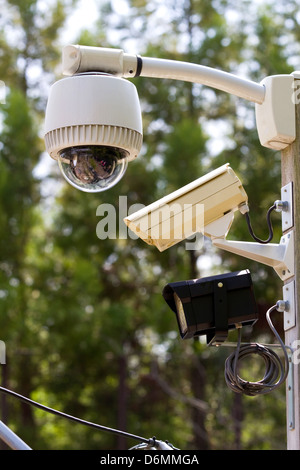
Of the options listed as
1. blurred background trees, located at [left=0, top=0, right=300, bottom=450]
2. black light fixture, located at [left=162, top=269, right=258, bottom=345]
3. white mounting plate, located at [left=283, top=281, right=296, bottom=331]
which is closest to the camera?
black light fixture, located at [left=162, top=269, right=258, bottom=345]

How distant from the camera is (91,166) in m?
2.16

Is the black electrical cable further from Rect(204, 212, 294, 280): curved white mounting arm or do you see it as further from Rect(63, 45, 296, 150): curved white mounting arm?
Rect(63, 45, 296, 150): curved white mounting arm

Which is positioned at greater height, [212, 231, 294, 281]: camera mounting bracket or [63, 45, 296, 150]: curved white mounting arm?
[63, 45, 296, 150]: curved white mounting arm

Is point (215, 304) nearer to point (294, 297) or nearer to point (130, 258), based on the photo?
point (294, 297)

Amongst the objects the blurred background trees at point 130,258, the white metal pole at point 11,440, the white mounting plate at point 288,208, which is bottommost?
the white metal pole at point 11,440

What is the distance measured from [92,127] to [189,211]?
1.05 ft

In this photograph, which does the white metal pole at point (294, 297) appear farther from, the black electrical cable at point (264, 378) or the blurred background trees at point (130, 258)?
the blurred background trees at point (130, 258)

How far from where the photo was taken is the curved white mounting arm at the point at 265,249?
7.31ft

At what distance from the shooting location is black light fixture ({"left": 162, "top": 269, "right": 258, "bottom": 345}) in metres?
2.09

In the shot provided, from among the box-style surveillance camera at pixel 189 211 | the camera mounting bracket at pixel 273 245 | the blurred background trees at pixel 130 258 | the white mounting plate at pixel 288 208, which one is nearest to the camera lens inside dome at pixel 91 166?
the box-style surveillance camera at pixel 189 211

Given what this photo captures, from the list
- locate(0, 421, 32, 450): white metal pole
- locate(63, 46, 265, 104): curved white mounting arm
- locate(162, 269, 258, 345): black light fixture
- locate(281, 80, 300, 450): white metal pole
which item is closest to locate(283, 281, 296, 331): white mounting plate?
locate(281, 80, 300, 450): white metal pole

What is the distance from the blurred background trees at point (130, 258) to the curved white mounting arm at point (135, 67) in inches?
273

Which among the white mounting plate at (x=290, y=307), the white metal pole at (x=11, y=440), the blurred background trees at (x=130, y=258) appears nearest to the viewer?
the white metal pole at (x=11, y=440)

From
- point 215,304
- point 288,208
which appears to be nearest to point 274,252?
point 288,208
